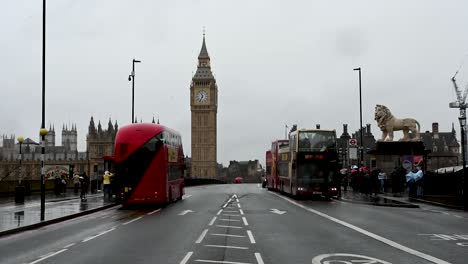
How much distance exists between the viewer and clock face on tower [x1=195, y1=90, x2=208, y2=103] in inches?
6934

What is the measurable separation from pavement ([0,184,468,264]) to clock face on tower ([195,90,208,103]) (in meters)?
155

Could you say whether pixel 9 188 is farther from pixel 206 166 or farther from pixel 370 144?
pixel 206 166

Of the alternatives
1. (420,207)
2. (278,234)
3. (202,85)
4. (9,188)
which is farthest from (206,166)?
(278,234)

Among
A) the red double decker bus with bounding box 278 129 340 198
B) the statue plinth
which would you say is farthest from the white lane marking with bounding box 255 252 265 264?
the statue plinth

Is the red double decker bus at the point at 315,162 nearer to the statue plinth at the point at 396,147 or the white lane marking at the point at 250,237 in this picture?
the statue plinth at the point at 396,147

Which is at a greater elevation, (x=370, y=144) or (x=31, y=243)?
(x=370, y=144)

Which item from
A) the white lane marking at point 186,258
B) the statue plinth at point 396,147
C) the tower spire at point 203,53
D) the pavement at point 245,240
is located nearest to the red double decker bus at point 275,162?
the statue plinth at point 396,147

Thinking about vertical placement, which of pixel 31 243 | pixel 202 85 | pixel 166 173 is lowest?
pixel 31 243

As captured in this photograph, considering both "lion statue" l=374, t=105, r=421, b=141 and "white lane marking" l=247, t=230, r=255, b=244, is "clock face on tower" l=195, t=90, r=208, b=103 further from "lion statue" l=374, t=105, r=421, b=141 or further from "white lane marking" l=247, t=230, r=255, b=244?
"white lane marking" l=247, t=230, r=255, b=244

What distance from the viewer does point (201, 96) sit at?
176750 mm

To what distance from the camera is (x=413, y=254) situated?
→ 11.9 meters

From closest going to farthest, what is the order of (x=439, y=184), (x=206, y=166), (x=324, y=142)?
(x=324, y=142)
(x=439, y=184)
(x=206, y=166)

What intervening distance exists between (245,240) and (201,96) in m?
163

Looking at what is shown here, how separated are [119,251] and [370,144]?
107 meters
